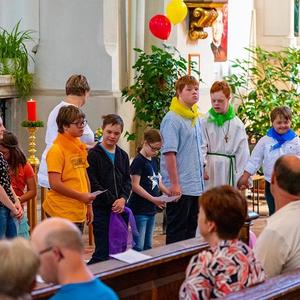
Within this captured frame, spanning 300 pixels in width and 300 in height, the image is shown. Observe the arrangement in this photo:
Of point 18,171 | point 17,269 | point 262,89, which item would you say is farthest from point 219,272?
point 262,89

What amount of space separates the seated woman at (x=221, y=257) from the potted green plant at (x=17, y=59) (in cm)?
712

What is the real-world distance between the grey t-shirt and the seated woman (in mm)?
3445

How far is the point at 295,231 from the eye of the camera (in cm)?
453

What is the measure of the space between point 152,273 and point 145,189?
2.73 meters

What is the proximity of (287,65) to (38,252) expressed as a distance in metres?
9.75

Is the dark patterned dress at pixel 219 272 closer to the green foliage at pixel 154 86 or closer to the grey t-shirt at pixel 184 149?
the grey t-shirt at pixel 184 149

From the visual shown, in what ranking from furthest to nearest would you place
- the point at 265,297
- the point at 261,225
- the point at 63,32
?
the point at 63,32
the point at 261,225
the point at 265,297

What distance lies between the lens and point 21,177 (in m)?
7.28

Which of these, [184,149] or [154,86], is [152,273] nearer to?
[184,149]

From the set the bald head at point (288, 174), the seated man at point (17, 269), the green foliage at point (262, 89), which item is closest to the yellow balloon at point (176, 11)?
the green foliage at point (262, 89)

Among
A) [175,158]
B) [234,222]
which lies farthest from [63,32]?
[234,222]

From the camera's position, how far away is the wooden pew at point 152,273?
14.7 ft

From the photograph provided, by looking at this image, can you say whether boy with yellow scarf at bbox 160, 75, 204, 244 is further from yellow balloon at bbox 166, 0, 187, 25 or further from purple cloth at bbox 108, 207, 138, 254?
yellow balloon at bbox 166, 0, 187, 25

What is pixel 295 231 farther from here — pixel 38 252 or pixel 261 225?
pixel 261 225
